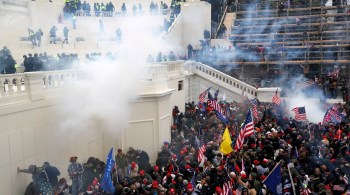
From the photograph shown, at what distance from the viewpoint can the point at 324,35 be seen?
1158 inches

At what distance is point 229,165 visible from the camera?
38.0 feet

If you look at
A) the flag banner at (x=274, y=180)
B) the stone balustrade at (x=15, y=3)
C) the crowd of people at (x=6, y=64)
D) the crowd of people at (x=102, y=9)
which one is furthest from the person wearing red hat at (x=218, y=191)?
the crowd of people at (x=102, y=9)

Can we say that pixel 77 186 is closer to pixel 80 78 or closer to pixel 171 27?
pixel 80 78

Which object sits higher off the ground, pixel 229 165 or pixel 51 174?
pixel 51 174

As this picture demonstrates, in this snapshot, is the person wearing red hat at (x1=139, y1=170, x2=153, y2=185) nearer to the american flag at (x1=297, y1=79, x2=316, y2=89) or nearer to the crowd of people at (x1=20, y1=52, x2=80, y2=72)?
the crowd of people at (x1=20, y1=52, x2=80, y2=72)

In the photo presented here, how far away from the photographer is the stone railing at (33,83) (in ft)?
35.1

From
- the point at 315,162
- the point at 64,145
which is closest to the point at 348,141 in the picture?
the point at 315,162

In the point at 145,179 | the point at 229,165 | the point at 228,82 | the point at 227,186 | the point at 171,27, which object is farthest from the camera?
the point at 171,27

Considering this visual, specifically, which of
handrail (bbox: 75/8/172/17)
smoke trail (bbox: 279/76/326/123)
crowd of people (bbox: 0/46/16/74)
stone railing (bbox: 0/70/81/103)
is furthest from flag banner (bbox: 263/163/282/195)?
handrail (bbox: 75/8/172/17)

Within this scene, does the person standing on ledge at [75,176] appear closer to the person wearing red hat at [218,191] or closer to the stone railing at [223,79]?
the person wearing red hat at [218,191]

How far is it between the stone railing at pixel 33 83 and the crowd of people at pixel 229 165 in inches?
69.7

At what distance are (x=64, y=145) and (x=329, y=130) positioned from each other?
8325mm

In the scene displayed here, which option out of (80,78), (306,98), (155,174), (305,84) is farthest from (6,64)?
(305,84)

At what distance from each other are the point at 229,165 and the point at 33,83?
5208 millimetres
